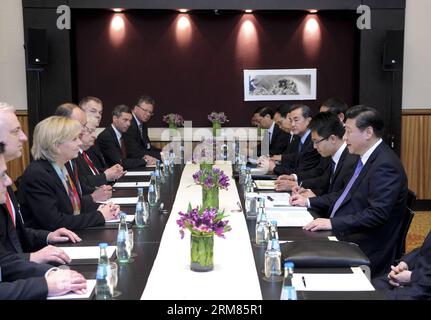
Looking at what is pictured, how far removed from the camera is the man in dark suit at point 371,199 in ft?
12.1

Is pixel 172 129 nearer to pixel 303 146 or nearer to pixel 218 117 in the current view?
pixel 218 117

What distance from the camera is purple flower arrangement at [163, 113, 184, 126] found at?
8805 millimetres

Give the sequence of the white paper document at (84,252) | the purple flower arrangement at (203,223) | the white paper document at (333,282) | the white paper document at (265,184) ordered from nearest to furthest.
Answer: the white paper document at (333,282)
the purple flower arrangement at (203,223)
the white paper document at (84,252)
the white paper document at (265,184)

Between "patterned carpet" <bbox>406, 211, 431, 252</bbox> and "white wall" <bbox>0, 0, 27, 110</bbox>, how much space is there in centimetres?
568

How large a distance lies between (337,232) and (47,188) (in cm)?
179

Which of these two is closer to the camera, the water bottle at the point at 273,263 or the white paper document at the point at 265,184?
the water bottle at the point at 273,263

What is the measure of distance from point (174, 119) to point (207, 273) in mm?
6236

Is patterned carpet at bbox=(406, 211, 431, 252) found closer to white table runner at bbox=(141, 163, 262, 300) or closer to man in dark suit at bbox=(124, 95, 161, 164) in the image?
man in dark suit at bbox=(124, 95, 161, 164)

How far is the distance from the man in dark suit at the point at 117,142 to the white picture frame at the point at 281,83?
9.12ft

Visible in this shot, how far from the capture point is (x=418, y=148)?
8742mm

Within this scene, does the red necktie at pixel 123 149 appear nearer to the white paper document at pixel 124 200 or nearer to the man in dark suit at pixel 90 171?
the man in dark suit at pixel 90 171

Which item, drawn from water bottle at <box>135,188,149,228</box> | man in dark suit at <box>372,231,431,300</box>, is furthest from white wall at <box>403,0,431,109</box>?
water bottle at <box>135,188,149,228</box>

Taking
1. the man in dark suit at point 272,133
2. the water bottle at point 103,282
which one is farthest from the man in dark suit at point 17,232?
the man in dark suit at point 272,133
